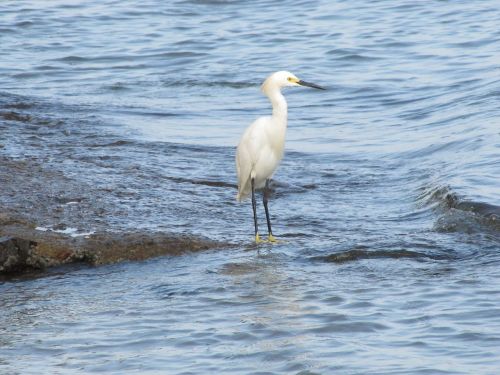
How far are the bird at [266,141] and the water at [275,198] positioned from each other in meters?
0.32

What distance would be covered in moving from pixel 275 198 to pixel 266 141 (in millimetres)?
Answer: 849

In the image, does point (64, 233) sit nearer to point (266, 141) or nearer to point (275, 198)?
point (266, 141)

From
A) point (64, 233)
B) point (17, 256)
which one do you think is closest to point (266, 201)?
point (64, 233)

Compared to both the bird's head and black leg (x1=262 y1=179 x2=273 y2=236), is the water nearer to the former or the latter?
black leg (x1=262 y1=179 x2=273 y2=236)

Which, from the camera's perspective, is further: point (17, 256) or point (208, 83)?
point (208, 83)

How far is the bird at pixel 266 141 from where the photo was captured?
26.9 feet

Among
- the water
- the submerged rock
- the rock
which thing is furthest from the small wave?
the rock

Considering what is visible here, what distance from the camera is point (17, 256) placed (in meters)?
6.65

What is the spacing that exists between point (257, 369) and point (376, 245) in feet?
7.45

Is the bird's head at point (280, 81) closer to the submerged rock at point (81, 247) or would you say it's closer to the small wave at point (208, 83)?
the submerged rock at point (81, 247)

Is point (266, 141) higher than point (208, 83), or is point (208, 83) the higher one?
point (266, 141)

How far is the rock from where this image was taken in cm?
661

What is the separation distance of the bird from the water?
1.03 feet

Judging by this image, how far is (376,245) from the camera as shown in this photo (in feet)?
23.9
